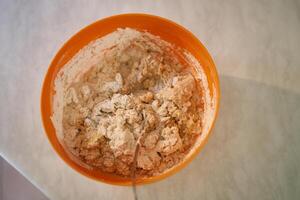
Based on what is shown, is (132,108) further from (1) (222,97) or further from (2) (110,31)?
(1) (222,97)

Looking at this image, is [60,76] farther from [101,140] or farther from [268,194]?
[268,194]

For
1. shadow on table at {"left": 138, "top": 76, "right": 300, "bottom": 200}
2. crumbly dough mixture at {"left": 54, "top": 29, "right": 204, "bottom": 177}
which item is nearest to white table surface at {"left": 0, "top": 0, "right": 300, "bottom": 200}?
shadow on table at {"left": 138, "top": 76, "right": 300, "bottom": 200}

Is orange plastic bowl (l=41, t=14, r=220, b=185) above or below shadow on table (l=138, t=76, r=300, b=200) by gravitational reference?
above

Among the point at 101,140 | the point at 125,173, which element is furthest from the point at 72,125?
the point at 125,173

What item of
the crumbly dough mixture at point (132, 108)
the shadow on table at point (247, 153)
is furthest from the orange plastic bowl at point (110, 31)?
the shadow on table at point (247, 153)

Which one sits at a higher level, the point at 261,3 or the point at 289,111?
the point at 261,3

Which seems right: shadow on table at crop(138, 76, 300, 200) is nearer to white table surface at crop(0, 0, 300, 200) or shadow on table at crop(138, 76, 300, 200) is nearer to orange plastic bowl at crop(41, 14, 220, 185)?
white table surface at crop(0, 0, 300, 200)
